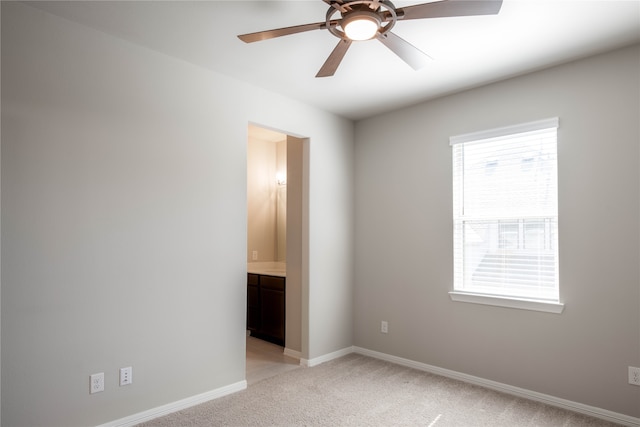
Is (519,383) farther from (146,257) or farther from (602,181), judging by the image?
(146,257)

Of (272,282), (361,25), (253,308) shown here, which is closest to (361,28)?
(361,25)

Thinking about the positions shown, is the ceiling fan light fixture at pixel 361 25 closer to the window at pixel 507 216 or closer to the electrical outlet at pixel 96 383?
the window at pixel 507 216

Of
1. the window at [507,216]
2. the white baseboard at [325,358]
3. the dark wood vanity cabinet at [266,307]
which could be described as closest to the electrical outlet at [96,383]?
the white baseboard at [325,358]

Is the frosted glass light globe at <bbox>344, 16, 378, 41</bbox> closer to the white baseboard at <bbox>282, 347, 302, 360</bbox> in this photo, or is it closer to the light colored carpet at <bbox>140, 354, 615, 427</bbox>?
the light colored carpet at <bbox>140, 354, 615, 427</bbox>

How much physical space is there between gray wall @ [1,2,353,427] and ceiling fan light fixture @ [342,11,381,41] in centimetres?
156

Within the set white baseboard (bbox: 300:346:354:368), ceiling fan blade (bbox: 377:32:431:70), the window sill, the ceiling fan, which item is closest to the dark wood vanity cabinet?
white baseboard (bbox: 300:346:354:368)

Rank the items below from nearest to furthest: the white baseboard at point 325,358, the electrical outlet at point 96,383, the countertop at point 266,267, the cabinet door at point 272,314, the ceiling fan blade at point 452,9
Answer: the ceiling fan blade at point 452,9, the electrical outlet at point 96,383, the white baseboard at point 325,358, the cabinet door at point 272,314, the countertop at point 266,267

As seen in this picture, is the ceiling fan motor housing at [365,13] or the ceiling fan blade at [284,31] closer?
the ceiling fan motor housing at [365,13]

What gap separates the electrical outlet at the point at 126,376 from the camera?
2.64 meters

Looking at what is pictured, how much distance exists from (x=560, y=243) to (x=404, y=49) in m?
1.94

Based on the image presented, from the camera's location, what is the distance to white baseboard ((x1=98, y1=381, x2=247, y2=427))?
8.68 ft

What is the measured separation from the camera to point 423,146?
3922 mm

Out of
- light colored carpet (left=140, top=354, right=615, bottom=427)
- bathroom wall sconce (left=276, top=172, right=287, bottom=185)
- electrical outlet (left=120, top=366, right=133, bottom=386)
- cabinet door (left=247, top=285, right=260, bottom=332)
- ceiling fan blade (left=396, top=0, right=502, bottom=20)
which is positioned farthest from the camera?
bathroom wall sconce (left=276, top=172, right=287, bottom=185)

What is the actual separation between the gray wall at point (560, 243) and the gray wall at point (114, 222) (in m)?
1.51
